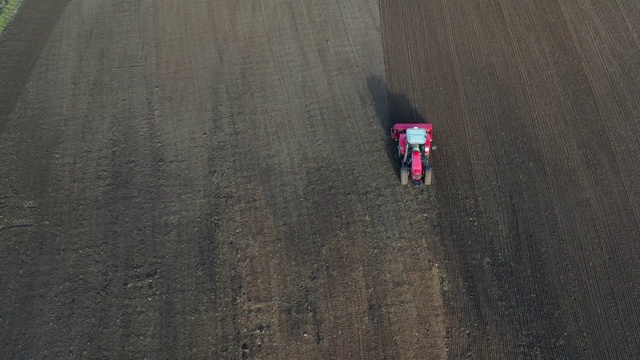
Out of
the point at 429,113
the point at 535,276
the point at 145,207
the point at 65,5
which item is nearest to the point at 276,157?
the point at 145,207

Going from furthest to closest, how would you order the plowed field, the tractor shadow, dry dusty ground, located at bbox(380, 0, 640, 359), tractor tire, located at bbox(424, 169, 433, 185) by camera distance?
the tractor shadow
tractor tire, located at bbox(424, 169, 433, 185)
the plowed field
dry dusty ground, located at bbox(380, 0, 640, 359)

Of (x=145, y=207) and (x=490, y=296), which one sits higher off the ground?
(x=145, y=207)

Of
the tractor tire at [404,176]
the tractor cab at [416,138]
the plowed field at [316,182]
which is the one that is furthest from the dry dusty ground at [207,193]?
the tractor cab at [416,138]

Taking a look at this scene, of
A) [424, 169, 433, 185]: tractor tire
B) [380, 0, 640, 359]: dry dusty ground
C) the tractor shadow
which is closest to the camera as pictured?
[380, 0, 640, 359]: dry dusty ground

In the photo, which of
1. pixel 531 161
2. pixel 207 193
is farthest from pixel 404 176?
pixel 207 193

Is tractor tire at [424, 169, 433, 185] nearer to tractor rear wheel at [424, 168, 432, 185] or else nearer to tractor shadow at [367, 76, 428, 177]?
tractor rear wheel at [424, 168, 432, 185]

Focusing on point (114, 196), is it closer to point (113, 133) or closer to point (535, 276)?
point (113, 133)

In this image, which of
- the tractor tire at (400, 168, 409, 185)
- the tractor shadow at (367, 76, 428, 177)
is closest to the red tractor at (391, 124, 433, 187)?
the tractor tire at (400, 168, 409, 185)

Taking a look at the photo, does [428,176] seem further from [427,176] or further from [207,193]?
[207,193]
